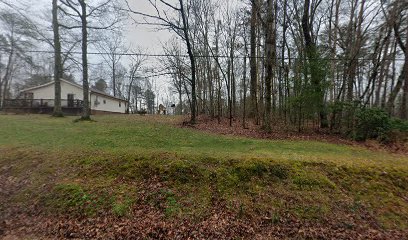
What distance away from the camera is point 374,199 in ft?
17.7

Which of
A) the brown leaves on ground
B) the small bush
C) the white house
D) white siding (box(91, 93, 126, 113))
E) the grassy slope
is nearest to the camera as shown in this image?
the brown leaves on ground

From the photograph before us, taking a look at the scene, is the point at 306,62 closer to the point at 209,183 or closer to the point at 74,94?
the point at 209,183

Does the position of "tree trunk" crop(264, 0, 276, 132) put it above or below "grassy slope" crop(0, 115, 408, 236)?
above

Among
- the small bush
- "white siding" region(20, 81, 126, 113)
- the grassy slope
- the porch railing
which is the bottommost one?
the grassy slope

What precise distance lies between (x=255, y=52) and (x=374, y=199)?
623 inches

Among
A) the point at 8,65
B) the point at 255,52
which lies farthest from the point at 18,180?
the point at 8,65

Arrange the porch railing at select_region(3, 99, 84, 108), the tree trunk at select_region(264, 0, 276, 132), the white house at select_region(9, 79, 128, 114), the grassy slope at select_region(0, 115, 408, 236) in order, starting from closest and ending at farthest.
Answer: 1. the grassy slope at select_region(0, 115, 408, 236)
2. the tree trunk at select_region(264, 0, 276, 132)
3. the porch railing at select_region(3, 99, 84, 108)
4. the white house at select_region(9, 79, 128, 114)

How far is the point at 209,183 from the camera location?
18.4ft

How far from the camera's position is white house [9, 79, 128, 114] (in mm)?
24219

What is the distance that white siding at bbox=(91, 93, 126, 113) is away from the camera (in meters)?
31.0

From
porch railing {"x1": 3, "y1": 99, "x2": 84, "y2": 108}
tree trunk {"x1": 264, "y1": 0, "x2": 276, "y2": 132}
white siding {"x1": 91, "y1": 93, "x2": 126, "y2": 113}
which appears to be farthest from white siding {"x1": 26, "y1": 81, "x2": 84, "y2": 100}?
tree trunk {"x1": 264, "y1": 0, "x2": 276, "y2": 132}

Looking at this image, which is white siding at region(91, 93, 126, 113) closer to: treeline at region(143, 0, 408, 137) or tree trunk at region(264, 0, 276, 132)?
treeline at region(143, 0, 408, 137)

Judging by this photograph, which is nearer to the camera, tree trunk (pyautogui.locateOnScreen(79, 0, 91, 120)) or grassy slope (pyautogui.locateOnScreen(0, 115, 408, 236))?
grassy slope (pyautogui.locateOnScreen(0, 115, 408, 236))

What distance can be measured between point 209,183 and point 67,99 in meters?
26.5
